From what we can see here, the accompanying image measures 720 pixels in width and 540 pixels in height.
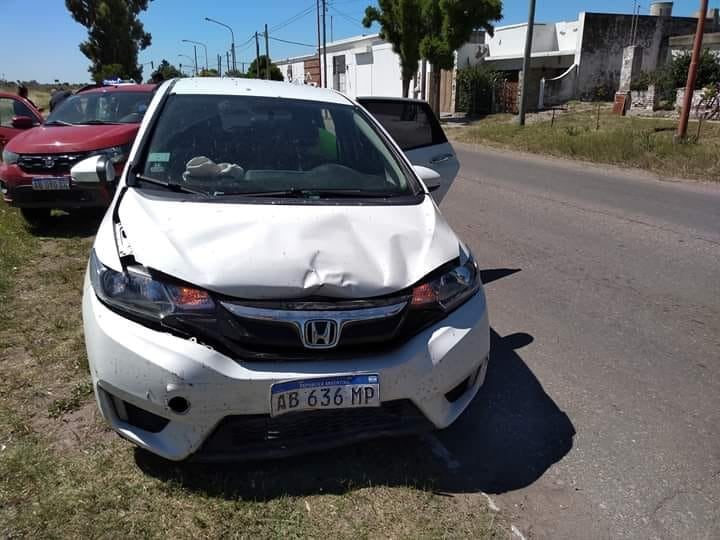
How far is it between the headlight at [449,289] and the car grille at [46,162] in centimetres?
526

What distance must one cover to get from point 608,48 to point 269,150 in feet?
109

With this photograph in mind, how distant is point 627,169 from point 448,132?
11.8 m

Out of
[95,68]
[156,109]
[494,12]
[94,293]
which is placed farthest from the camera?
[95,68]

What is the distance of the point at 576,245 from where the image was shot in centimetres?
656

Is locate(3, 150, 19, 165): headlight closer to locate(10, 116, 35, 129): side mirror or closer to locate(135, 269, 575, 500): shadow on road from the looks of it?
locate(10, 116, 35, 129): side mirror

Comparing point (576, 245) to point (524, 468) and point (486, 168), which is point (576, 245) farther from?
point (486, 168)

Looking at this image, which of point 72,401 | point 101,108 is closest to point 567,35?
point 101,108

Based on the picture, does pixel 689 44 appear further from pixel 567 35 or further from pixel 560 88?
pixel 567 35

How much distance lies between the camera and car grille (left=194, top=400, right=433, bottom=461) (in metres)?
2.34

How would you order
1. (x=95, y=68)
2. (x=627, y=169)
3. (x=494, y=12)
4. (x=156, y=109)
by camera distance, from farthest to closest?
1. (x=95, y=68)
2. (x=494, y=12)
3. (x=627, y=169)
4. (x=156, y=109)

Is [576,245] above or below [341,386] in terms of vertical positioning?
below

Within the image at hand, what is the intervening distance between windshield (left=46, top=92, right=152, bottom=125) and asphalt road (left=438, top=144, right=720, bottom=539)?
4530 mm

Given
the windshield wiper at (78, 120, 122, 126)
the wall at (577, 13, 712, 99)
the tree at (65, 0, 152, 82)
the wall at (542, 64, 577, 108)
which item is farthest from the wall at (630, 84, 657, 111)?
the tree at (65, 0, 152, 82)

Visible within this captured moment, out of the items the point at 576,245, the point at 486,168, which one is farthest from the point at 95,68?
the point at 576,245
